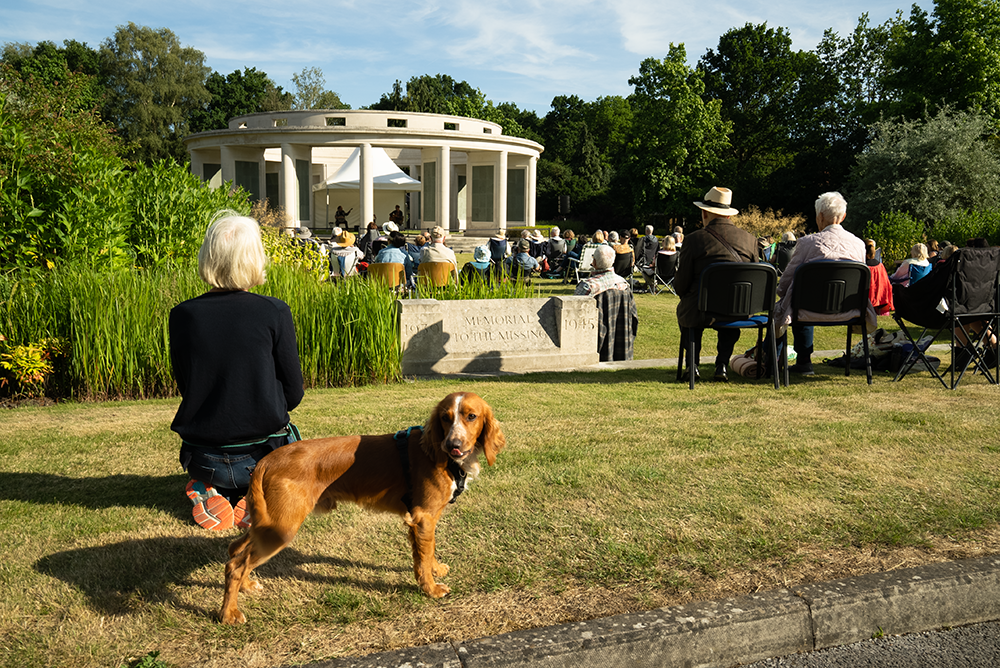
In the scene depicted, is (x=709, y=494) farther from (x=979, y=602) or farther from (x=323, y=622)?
(x=323, y=622)

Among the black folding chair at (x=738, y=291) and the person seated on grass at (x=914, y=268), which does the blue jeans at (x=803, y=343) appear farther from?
the person seated on grass at (x=914, y=268)

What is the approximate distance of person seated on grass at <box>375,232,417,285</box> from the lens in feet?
38.8

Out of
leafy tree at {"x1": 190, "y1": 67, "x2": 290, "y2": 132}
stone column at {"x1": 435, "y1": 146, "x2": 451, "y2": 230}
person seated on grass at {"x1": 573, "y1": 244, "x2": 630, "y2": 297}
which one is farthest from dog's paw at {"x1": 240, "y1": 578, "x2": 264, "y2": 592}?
leafy tree at {"x1": 190, "y1": 67, "x2": 290, "y2": 132}

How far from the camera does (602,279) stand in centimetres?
902

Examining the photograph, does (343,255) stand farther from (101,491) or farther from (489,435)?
(489,435)

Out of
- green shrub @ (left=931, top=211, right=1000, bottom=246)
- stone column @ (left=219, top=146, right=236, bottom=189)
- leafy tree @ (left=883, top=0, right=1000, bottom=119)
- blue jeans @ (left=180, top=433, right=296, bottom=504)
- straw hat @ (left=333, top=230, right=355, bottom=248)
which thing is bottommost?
blue jeans @ (left=180, top=433, right=296, bottom=504)

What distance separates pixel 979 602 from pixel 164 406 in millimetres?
5577

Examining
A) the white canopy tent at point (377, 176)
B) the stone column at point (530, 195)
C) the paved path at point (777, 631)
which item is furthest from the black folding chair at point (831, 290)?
the stone column at point (530, 195)

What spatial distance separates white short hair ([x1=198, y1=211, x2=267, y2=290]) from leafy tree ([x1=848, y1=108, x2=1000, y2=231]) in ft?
90.0

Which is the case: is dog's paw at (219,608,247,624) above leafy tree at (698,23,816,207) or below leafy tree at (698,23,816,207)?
below

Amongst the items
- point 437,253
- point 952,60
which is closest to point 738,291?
point 437,253

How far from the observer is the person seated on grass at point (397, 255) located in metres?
11.8

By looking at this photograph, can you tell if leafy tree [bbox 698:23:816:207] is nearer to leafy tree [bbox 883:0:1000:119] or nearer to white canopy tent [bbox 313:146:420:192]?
leafy tree [bbox 883:0:1000:119]

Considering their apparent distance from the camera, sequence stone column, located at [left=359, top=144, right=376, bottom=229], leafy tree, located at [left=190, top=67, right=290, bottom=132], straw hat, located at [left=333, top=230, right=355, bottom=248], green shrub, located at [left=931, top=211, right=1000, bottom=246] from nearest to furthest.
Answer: straw hat, located at [left=333, top=230, right=355, bottom=248], green shrub, located at [left=931, top=211, right=1000, bottom=246], stone column, located at [left=359, top=144, right=376, bottom=229], leafy tree, located at [left=190, top=67, right=290, bottom=132]
